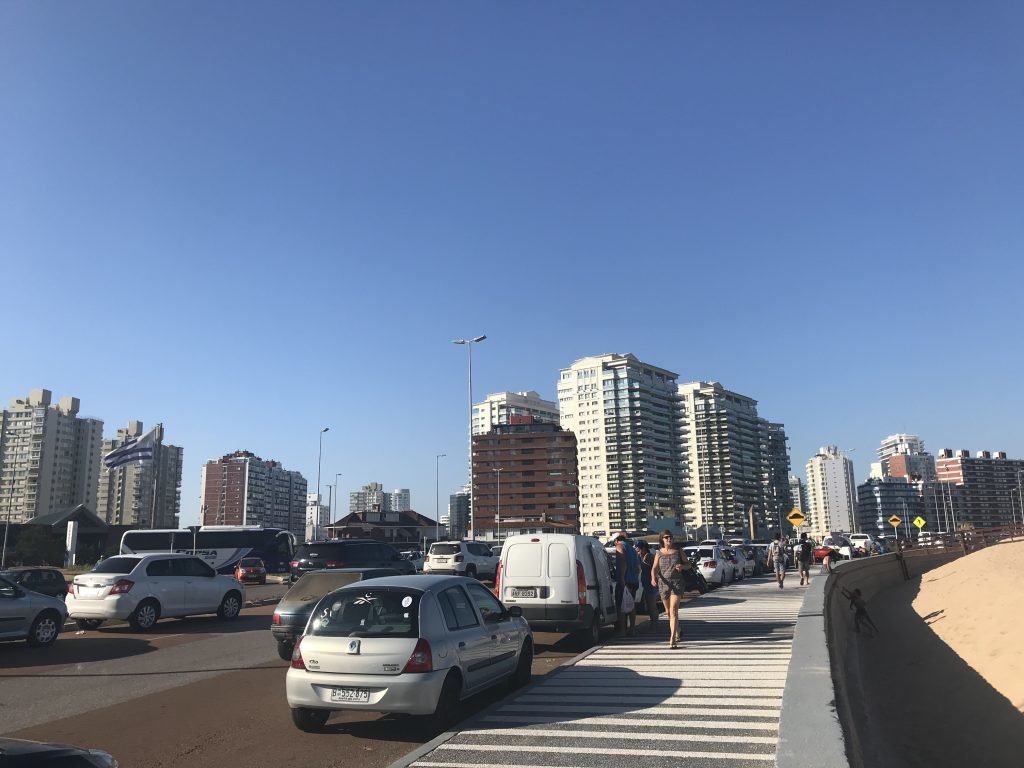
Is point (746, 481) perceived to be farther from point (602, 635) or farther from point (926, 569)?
point (602, 635)

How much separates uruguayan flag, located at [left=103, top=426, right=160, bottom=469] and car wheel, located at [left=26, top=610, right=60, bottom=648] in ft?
94.9

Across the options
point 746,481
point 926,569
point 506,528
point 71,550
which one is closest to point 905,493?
point 746,481

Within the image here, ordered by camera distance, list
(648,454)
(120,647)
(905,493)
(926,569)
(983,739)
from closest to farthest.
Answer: (983,739)
(120,647)
(926,569)
(648,454)
(905,493)

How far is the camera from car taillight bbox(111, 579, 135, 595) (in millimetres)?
16812

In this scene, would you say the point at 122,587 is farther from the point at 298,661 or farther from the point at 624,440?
the point at 624,440

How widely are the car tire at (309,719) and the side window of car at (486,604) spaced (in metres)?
1.97

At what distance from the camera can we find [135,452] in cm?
4328

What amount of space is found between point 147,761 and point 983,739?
36.9 feet

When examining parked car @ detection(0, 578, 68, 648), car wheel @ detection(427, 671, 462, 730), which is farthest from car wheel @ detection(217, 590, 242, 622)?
car wheel @ detection(427, 671, 462, 730)

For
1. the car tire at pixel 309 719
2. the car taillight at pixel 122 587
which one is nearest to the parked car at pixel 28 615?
the car taillight at pixel 122 587

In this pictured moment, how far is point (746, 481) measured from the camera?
197000 millimetres

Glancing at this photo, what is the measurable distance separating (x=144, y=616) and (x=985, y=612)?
22.2 metres

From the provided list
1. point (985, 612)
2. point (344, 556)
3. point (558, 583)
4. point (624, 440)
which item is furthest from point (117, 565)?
point (624, 440)

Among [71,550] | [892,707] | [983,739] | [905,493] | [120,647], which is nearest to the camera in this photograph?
[983,739]
